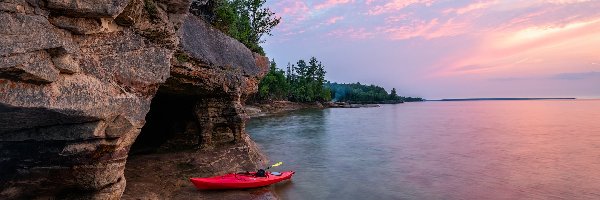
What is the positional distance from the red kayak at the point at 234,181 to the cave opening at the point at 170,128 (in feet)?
15.8

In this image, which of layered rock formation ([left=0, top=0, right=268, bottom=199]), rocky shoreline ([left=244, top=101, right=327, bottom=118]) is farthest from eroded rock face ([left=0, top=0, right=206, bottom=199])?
rocky shoreline ([left=244, top=101, right=327, bottom=118])

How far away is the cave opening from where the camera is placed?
20991 millimetres

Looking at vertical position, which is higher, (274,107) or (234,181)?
(274,107)

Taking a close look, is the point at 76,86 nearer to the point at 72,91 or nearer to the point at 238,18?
the point at 72,91

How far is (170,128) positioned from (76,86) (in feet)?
43.5

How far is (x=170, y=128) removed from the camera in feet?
73.1

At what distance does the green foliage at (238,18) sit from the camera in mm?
20672

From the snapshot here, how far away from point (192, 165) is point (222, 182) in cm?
298

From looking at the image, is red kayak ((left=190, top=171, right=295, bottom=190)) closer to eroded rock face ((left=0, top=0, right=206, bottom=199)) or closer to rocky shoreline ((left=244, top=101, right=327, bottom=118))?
eroded rock face ((left=0, top=0, right=206, bottom=199))

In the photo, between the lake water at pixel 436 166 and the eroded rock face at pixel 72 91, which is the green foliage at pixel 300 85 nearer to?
the lake water at pixel 436 166

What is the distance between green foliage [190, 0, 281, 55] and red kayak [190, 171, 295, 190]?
26.2ft

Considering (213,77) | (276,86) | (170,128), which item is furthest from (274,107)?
(213,77)

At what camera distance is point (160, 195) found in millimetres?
14766

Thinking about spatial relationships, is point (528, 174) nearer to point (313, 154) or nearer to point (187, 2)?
point (313, 154)
